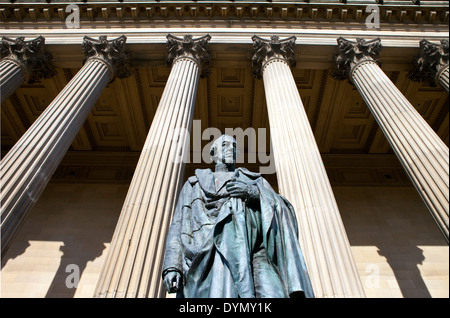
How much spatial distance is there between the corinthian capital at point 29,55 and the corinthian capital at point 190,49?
5150mm

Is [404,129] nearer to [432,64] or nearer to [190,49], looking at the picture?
[432,64]

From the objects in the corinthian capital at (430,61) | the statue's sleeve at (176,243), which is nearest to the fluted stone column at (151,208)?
the statue's sleeve at (176,243)

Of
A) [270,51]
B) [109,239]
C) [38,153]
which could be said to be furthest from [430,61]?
[109,239]

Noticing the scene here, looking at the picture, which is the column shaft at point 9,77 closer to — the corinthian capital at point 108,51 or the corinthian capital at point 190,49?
the corinthian capital at point 108,51

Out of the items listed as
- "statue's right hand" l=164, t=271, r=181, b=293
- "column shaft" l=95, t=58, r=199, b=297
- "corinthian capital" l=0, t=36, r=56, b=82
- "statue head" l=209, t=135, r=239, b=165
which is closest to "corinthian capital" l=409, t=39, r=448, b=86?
"column shaft" l=95, t=58, r=199, b=297

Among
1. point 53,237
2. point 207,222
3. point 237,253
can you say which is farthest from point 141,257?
point 53,237

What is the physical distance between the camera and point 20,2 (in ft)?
46.1

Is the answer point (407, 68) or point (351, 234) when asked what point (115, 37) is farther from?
point (351, 234)

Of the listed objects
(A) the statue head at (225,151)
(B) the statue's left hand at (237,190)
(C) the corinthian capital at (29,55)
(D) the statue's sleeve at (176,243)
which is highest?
(C) the corinthian capital at (29,55)

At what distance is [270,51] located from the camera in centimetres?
1218

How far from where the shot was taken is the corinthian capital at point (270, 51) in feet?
39.9

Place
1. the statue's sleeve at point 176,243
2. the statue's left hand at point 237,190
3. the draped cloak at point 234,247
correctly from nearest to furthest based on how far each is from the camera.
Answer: the draped cloak at point 234,247
the statue's sleeve at point 176,243
the statue's left hand at point 237,190

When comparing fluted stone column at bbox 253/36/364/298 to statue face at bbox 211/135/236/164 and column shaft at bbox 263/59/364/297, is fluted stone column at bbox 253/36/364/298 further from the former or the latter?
statue face at bbox 211/135/236/164
